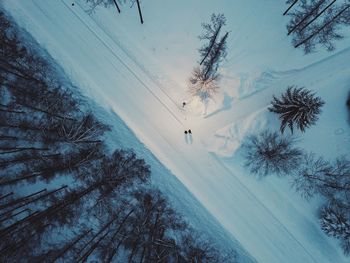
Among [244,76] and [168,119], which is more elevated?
[244,76]

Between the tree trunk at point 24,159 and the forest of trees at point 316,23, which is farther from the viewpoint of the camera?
the forest of trees at point 316,23

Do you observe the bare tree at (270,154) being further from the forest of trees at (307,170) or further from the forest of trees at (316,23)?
the forest of trees at (316,23)

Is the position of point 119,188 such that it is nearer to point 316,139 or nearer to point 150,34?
point 150,34

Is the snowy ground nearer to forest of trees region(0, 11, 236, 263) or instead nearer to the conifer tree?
the conifer tree

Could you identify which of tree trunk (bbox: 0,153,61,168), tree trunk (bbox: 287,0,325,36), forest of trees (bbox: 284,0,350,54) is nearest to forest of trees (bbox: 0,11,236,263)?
tree trunk (bbox: 0,153,61,168)

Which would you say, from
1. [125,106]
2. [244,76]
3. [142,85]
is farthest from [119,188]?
[244,76]

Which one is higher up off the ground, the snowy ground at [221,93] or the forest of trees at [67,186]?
the snowy ground at [221,93]

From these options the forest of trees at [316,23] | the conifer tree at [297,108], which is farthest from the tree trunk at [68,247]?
the forest of trees at [316,23]
